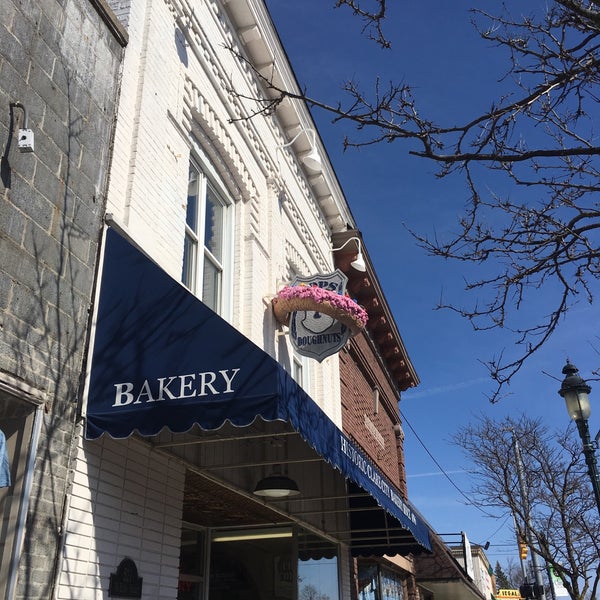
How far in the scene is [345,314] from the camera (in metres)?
8.98

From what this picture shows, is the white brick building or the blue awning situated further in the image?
the white brick building

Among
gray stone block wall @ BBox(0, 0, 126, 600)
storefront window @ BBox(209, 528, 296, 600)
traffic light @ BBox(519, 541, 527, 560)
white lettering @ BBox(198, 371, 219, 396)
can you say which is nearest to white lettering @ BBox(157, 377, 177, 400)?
white lettering @ BBox(198, 371, 219, 396)

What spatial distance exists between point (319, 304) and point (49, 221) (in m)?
4.68

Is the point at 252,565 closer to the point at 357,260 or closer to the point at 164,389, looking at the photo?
the point at 164,389

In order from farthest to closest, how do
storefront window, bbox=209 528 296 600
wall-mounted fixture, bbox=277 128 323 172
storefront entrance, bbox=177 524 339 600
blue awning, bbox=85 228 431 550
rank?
wall-mounted fixture, bbox=277 128 323 172, storefront window, bbox=209 528 296 600, storefront entrance, bbox=177 524 339 600, blue awning, bbox=85 228 431 550

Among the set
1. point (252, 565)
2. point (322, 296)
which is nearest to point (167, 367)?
point (322, 296)

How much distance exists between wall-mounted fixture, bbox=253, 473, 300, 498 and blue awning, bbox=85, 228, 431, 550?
1.99 metres

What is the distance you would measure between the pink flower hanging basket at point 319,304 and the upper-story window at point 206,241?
3.17ft

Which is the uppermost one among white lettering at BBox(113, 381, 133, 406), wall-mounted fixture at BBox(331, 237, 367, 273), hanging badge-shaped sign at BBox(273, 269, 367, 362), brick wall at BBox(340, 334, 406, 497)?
wall-mounted fixture at BBox(331, 237, 367, 273)

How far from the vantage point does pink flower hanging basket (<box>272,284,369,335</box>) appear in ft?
29.2

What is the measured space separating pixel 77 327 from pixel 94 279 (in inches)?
18.8

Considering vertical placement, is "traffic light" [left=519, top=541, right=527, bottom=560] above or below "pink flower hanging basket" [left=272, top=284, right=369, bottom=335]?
below

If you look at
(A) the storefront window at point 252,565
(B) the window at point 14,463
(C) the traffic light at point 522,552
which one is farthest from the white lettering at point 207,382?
(C) the traffic light at point 522,552

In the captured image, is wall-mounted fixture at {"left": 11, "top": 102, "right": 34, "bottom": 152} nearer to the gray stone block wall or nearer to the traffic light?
the gray stone block wall
